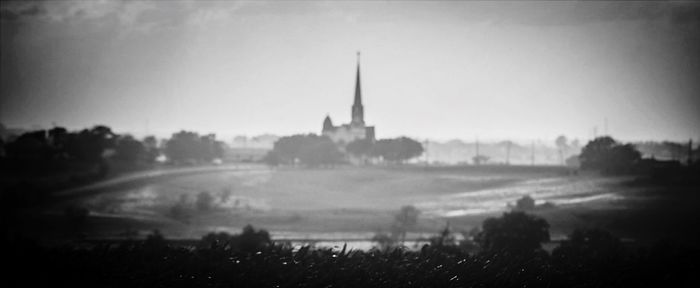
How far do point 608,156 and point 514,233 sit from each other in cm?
2379

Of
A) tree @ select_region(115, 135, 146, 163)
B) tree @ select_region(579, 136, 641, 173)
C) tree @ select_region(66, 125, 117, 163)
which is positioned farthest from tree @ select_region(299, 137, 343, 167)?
tree @ select_region(579, 136, 641, 173)

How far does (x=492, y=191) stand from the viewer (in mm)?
52000

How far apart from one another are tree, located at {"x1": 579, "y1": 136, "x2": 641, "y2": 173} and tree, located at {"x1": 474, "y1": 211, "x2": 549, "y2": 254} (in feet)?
64.4

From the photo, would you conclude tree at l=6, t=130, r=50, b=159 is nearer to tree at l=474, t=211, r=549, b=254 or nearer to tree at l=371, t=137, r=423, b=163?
tree at l=371, t=137, r=423, b=163

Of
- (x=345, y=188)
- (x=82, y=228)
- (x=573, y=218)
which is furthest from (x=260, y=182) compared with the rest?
(x=573, y=218)

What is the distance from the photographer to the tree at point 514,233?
2627 centimetres

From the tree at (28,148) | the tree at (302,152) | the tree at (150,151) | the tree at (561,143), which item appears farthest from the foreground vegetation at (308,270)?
the tree at (561,143)

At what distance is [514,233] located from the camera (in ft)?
87.2

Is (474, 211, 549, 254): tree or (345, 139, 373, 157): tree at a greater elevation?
(345, 139, 373, 157): tree

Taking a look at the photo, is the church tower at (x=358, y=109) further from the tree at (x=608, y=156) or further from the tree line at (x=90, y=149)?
the tree at (x=608, y=156)

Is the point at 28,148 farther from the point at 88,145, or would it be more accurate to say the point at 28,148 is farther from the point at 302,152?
A: the point at 302,152

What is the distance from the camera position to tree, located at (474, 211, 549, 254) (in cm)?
2627

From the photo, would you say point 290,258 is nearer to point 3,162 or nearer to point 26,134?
point 3,162

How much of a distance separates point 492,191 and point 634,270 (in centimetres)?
4024
